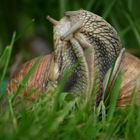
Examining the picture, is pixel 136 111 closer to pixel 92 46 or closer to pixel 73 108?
pixel 73 108

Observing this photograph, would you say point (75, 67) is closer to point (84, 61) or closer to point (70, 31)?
point (84, 61)

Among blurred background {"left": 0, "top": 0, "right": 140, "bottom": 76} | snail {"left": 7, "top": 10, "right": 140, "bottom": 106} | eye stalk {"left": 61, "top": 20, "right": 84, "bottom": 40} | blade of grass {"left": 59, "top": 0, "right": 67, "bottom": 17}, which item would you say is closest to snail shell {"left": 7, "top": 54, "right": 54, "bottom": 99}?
snail {"left": 7, "top": 10, "right": 140, "bottom": 106}

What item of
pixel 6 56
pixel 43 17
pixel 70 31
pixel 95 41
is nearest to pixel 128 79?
pixel 95 41

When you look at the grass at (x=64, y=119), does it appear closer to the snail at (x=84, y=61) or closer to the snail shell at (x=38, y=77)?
the snail at (x=84, y=61)

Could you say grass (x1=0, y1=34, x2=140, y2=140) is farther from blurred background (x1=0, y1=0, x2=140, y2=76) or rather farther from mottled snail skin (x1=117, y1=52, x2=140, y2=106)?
blurred background (x1=0, y1=0, x2=140, y2=76)

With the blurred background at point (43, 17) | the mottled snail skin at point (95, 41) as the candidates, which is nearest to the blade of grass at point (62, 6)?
the blurred background at point (43, 17)

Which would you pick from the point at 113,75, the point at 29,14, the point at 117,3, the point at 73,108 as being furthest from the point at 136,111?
the point at 29,14
